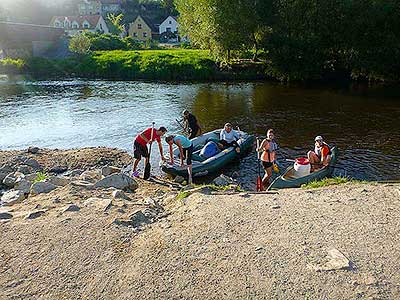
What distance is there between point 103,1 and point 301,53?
8369 centimetres

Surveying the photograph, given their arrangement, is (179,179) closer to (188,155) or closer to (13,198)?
(188,155)

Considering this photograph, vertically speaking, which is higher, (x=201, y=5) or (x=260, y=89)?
(x=201, y=5)

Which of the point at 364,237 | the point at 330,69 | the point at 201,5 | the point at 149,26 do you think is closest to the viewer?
the point at 364,237

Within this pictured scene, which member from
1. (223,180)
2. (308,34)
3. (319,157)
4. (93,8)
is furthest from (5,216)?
(93,8)

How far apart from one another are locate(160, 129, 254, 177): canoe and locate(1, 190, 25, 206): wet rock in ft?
14.4

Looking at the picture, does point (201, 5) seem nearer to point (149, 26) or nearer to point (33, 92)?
point (33, 92)

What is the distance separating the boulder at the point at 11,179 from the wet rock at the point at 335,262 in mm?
10117

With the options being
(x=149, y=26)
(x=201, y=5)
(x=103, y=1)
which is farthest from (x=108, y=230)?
(x=103, y=1)

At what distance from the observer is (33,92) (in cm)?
3319

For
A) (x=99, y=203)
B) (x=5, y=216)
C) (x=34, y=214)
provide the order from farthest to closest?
(x=99, y=203)
(x=5, y=216)
(x=34, y=214)

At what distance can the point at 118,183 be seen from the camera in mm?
11734

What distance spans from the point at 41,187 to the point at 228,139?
7.09 m

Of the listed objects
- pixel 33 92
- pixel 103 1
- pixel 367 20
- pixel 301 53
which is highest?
pixel 103 1

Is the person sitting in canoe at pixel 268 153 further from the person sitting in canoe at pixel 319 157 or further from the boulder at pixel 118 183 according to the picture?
the boulder at pixel 118 183
